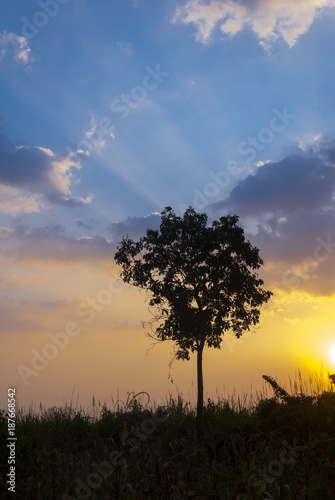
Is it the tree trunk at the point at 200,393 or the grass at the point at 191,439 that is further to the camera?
the tree trunk at the point at 200,393

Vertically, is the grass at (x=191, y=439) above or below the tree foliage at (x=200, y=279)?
below

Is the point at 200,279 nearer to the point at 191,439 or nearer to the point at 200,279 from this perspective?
the point at 200,279

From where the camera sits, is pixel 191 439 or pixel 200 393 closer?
pixel 191 439

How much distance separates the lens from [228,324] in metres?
21.4

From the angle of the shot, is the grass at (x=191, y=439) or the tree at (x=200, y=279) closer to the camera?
the grass at (x=191, y=439)

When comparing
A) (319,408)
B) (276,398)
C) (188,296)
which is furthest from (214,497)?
(188,296)

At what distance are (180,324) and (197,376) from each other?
2330 mm

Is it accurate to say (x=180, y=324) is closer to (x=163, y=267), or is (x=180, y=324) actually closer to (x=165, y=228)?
(x=163, y=267)

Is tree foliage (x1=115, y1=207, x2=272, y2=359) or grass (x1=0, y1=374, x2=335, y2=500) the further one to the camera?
tree foliage (x1=115, y1=207, x2=272, y2=359)

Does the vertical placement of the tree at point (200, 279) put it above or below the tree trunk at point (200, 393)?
above

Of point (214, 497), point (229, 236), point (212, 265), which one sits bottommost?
point (214, 497)

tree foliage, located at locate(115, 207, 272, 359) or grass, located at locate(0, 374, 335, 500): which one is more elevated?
tree foliage, located at locate(115, 207, 272, 359)

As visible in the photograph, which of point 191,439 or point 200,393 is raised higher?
point 200,393

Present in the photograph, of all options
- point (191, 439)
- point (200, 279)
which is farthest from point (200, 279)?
point (191, 439)
